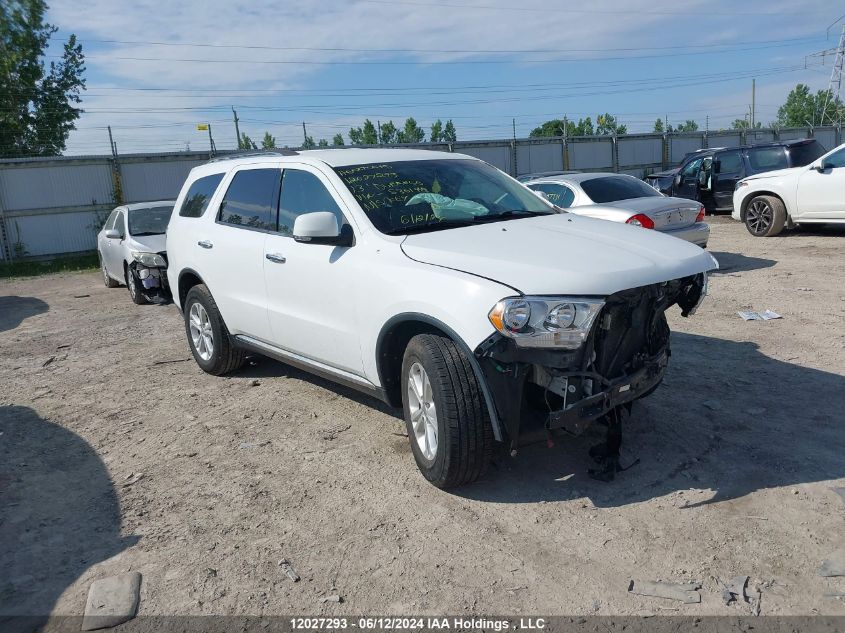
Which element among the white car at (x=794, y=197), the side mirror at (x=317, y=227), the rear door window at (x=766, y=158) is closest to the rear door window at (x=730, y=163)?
the rear door window at (x=766, y=158)

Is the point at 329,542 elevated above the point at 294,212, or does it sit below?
below

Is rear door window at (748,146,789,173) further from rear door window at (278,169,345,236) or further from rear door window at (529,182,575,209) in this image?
rear door window at (278,169,345,236)

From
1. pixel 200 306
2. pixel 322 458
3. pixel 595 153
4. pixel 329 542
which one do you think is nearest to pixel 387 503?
pixel 329 542

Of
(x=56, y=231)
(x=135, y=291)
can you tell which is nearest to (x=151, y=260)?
(x=135, y=291)

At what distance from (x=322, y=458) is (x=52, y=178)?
54.0ft

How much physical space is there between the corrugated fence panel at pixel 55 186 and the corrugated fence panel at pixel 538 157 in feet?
42.0

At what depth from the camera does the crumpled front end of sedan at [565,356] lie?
3518mm

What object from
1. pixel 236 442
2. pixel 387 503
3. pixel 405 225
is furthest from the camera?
pixel 236 442

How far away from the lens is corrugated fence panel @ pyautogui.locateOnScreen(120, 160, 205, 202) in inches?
750

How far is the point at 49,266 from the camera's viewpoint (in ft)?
57.0

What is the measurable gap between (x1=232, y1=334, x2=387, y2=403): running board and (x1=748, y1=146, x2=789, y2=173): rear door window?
14064 millimetres

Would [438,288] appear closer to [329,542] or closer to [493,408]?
[493,408]

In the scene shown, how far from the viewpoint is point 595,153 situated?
25.8 m

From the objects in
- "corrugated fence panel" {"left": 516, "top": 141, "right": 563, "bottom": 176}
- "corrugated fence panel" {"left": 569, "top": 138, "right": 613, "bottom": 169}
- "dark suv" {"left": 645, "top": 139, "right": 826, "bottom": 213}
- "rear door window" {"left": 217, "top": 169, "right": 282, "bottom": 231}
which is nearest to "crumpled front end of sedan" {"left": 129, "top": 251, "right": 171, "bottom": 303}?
"rear door window" {"left": 217, "top": 169, "right": 282, "bottom": 231}
